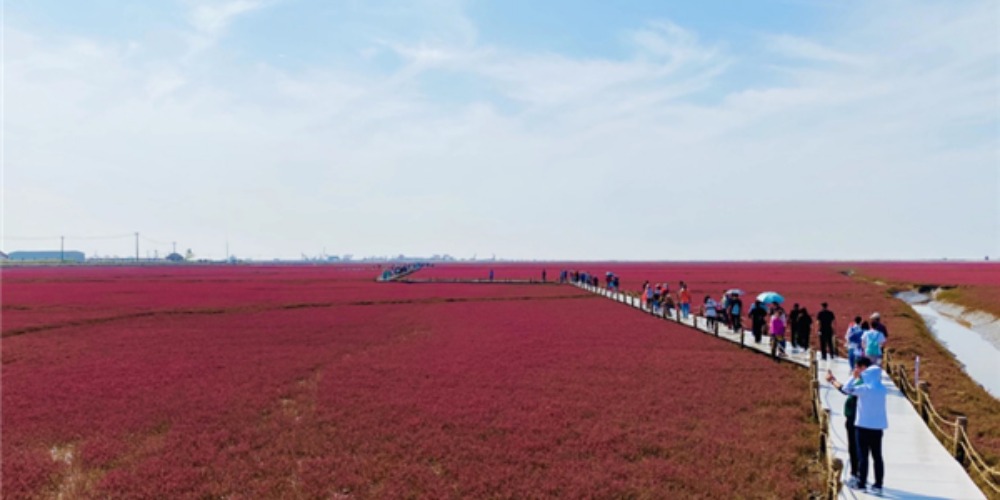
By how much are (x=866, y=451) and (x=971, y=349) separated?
25.0 meters

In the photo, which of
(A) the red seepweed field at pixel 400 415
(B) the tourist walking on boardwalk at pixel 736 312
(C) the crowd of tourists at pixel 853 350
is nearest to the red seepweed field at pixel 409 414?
(A) the red seepweed field at pixel 400 415

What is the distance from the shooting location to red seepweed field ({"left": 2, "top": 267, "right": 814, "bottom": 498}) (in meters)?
10.6

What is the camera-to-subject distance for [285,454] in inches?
471

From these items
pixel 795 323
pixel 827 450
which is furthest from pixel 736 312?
pixel 827 450

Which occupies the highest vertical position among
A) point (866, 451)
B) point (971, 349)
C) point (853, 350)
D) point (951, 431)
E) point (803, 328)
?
point (803, 328)

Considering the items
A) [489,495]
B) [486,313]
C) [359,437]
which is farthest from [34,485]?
[486,313]

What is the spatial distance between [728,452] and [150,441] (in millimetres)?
11151

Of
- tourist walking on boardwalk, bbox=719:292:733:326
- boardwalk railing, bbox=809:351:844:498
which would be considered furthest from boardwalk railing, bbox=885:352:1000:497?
tourist walking on boardwalk, bbox=719:292:733:326

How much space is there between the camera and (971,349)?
28281 mm

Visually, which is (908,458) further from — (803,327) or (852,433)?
(803,327)

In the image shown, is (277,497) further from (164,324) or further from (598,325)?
(164,324)

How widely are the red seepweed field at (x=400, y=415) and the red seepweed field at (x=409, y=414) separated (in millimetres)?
55

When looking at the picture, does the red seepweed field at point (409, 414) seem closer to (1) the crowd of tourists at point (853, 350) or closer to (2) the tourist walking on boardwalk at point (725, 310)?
(1) the crowd of tourists at point (853, 350)

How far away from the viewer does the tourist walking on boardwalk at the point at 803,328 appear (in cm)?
2016
